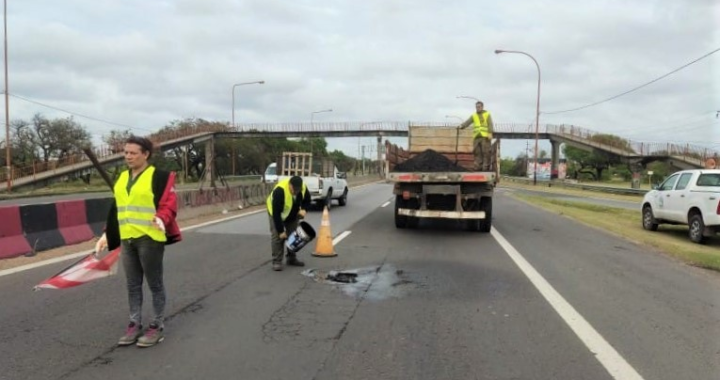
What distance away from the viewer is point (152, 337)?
5.22 metres

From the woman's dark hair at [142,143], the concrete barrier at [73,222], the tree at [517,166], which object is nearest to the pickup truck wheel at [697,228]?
the woman's dark hair at [142,143]

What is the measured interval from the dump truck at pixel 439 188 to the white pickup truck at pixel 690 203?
4665mm

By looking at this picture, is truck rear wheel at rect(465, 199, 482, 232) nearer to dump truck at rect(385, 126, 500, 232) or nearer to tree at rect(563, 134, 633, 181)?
dump truck at rect(385, 126, 500, 232)

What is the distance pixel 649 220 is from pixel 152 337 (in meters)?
15.5

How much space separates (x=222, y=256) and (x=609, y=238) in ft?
30.1

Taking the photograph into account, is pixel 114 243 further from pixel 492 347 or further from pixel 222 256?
pixel 222 256

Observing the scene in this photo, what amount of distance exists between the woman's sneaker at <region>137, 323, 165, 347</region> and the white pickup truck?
12.4 meters

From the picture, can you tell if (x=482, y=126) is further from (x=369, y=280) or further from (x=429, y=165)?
(x=369, y=280)

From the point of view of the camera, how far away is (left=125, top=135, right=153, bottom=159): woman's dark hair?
514 cm

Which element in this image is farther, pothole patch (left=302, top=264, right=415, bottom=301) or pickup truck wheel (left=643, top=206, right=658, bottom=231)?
pickup truck wheel (left=643, top=206, right=658, bottom=231)

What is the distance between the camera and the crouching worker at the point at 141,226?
16.8 ft

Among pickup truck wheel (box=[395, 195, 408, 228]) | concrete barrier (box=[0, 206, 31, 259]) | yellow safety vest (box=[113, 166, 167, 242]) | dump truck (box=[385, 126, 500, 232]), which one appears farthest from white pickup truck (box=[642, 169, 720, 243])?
concrete barrier (box=[0, 206, 31, 259])

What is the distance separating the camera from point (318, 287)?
7699 mm

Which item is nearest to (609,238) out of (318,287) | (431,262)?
(431,262)
